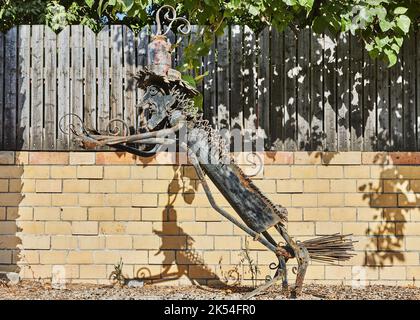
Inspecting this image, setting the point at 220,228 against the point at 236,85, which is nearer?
the point at 220,228

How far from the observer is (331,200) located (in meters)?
6.70

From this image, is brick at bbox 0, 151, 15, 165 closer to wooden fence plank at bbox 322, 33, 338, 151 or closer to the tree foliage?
the tree foliage

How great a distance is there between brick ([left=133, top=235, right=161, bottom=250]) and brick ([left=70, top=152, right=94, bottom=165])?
0.91 metres

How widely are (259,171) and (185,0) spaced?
1.84 m

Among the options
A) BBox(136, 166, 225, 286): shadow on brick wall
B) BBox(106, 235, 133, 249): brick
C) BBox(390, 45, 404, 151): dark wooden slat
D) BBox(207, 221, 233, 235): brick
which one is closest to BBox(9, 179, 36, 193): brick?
BBox(106, 235, 133, 249): brick

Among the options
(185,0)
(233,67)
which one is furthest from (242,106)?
(185,0)

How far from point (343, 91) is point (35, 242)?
3.49 meters

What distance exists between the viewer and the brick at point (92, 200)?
6.72 m

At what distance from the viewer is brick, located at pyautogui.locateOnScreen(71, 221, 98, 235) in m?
6.70

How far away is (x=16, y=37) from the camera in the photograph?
680 centimetres

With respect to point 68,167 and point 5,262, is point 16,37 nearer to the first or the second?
point 68,167

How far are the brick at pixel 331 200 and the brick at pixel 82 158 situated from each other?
2.35 m

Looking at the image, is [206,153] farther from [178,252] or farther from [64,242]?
[64,242]

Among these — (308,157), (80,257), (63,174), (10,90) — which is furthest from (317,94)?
(10,90)
